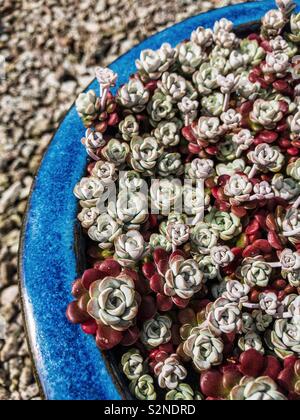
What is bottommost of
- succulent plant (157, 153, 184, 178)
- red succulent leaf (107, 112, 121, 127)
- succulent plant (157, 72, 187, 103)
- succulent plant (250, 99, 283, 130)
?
succulent plant (157, 153, 184, 178)

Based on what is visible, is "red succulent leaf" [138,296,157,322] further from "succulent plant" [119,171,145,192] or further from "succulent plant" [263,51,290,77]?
"succulent plant" [263,51,290,77]

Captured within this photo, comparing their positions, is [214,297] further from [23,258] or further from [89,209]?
[23,258]

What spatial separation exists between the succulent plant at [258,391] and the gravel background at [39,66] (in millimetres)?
1011

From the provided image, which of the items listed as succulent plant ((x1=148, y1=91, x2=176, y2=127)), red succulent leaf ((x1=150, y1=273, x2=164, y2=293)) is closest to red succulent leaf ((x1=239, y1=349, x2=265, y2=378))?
red succulent leaf ((x1=150, y1=273, x2=164, y2=293))

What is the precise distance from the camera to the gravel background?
186cm

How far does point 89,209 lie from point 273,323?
0.49 meters

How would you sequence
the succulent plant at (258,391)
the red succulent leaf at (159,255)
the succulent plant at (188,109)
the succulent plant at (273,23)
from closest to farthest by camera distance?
the succulent plant at (258,391) < the red succulent leaf at (159,255) < the succulent plant at (188,109) < the succulent plant at (273,23)

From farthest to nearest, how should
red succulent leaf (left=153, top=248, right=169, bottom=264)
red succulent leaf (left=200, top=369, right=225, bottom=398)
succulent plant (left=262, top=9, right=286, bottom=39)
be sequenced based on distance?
succulent plant (left=262, top=9, right=286, bottom=39)
red succulent leaf (left=153, top=248, right=169, bottom=264)
red succulent leaf (left=200, top=369, right=225, bottom=398)

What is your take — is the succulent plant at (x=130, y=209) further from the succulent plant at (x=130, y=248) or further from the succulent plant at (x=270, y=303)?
the succulent plant at (x=270, y=303)

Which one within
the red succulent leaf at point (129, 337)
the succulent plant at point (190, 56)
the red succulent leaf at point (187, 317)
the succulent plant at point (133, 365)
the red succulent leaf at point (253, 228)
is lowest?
the succulent plant at point (133, 365)

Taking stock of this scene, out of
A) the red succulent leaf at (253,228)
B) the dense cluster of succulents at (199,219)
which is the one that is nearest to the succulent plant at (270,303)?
the dense cluster of succulents at (199,219)

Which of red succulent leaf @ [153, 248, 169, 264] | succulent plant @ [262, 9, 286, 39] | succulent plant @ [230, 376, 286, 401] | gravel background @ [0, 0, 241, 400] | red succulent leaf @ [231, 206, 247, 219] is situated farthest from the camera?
gravel background @ [0, 0, 241, 400]

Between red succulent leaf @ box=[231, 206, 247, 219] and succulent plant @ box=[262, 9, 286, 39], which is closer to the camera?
red succulent leaf @ box=[231, 206, 247, 219]

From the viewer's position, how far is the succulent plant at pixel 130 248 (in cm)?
98
